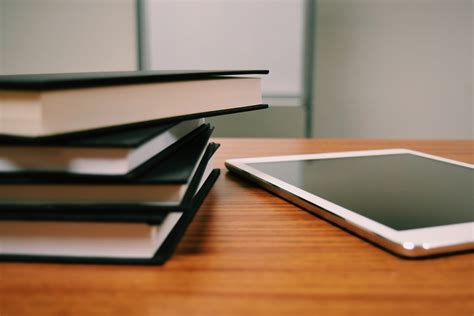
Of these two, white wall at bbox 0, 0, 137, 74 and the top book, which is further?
white wall at bbox 0, 0, 137, 74

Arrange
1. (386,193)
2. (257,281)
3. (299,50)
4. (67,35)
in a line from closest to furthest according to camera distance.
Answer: (257,281) → (386,193) → (299,50) → (67,35)

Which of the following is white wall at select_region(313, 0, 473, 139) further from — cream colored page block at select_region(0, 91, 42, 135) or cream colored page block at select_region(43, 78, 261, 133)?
cream colored page block at select_region(0, 91, 42, 135)

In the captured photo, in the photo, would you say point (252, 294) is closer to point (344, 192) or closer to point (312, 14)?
point (344, 192)

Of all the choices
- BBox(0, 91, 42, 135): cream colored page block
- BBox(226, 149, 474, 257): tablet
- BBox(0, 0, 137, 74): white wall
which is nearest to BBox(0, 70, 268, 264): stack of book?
BBox(0, 91, 42, 135): cream colored page block

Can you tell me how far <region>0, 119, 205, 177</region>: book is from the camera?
0.88 feet

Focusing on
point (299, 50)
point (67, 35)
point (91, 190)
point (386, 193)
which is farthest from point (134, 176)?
point (67, 35)

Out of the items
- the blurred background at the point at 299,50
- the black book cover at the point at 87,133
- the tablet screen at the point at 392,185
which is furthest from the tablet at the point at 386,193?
the blurred background at the point at 299,50

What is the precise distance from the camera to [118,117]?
320 mm

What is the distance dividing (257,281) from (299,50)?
1.69m

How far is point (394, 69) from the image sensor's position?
204 centimetres

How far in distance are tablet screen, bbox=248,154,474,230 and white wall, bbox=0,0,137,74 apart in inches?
63.8

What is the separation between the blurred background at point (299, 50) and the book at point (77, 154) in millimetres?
1534

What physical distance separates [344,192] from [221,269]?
160 millimetres

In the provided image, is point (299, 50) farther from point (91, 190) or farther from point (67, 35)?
point (91, 190)
